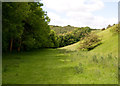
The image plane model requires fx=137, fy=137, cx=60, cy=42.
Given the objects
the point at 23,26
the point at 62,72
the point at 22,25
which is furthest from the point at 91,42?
the point at 62,72

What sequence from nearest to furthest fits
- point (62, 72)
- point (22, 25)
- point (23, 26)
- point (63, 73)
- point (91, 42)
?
point (63, 73) → point (62, 72) → point (22, 25) → point (23, 26) → point (91, 42)

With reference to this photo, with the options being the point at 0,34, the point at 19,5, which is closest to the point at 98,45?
the point at 19,5

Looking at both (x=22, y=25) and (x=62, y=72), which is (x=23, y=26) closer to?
(x=22, y=25)

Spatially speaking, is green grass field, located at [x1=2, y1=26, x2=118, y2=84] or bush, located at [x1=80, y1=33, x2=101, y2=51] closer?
green grass field, located at [x1=2, y1=26, x2=118, y2=84]

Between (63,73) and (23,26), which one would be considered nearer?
(63,73)

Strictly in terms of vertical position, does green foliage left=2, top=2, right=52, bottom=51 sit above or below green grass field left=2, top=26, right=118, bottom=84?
above

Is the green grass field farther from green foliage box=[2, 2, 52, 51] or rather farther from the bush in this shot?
the bush

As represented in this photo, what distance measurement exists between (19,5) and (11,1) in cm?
240

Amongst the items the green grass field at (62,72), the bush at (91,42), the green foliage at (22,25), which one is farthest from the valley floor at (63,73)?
the bush at (91,42)

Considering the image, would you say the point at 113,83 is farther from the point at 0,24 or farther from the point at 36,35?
the point at 36,35

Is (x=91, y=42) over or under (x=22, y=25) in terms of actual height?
under

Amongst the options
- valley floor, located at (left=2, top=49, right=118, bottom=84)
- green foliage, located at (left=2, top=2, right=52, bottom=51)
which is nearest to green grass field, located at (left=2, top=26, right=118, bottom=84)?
valley floor, located at (left=2, top=49, right=118, bottom=84)

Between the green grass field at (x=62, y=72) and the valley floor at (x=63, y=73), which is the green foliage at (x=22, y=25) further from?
the valley floor at (x=63, y=73)

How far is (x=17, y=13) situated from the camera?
20.9m
